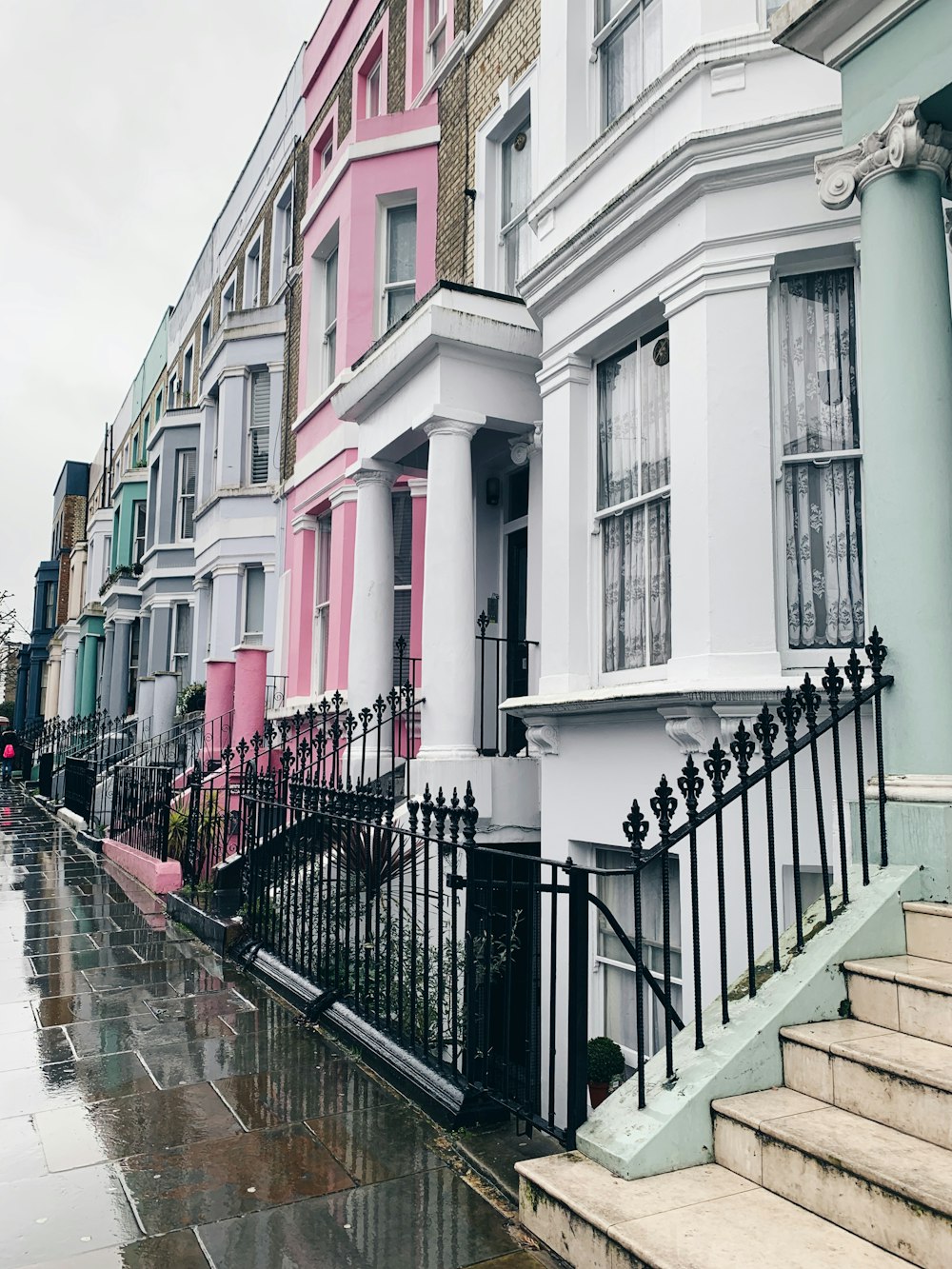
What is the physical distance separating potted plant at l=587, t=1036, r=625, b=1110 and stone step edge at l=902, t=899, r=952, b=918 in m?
2.12

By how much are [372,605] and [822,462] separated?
4.75 meters

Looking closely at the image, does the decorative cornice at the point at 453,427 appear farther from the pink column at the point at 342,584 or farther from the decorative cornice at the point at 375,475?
the pink column at the point at 342,584

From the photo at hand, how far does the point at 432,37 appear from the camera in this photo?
11555mm

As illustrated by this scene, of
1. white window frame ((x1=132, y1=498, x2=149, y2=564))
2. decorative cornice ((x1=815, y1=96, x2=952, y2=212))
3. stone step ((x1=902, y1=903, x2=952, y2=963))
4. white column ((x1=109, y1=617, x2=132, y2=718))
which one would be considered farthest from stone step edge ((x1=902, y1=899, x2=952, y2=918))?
white window frame ((x1=132, y1=498, x2=149, y2=564))

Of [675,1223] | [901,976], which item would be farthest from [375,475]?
[675,1223]

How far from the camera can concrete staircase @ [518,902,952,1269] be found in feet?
8.94

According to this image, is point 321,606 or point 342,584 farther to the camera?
point 321,606

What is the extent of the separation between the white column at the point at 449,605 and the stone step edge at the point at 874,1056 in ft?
→ 14.3

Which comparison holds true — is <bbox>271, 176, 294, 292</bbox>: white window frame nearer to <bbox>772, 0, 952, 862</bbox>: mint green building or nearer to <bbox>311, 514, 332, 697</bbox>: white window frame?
<bbox>311, 514, 332, 697</bbox>: white window frame

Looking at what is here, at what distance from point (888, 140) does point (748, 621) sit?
96.5 inches

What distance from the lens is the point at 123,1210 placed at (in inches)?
144

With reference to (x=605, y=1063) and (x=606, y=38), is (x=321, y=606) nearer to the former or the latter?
(x=606, y=38)

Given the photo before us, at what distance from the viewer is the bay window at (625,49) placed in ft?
23.1

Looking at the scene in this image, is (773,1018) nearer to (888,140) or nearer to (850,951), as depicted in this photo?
(850,951)
